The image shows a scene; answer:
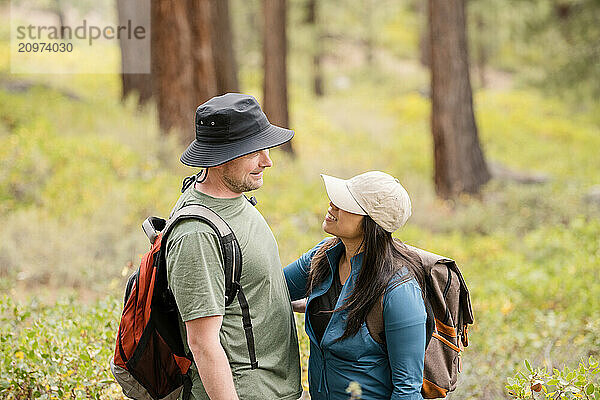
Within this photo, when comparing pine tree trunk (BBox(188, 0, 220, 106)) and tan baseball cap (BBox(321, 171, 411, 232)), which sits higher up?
pine tree trunk (BBox(188, 0, 220, 106))

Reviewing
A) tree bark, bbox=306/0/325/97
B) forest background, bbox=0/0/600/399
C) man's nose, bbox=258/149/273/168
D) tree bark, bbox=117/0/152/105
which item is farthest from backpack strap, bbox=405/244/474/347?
tree bark, bbox=306/0/325/97

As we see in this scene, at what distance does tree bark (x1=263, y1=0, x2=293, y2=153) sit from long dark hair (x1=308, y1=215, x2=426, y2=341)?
41.3 ft

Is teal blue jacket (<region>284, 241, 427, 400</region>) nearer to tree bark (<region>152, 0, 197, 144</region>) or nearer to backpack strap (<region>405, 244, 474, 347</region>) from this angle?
backpack strap (<region>405, 244, 474, 347</region>)

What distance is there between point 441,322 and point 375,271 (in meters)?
0.42

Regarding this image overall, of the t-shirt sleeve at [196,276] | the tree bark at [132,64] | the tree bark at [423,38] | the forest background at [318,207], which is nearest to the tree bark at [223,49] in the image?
the forest background at [318,207]

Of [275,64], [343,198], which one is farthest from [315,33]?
[343,198]

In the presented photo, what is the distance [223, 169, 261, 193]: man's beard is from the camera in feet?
9.28

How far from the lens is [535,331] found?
6.67 m

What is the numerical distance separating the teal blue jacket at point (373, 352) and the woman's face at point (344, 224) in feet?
0.35

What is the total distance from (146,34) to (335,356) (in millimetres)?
12396

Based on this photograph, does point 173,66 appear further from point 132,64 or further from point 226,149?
point 226,149

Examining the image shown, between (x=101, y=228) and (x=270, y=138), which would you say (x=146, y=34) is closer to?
(x=101, y=228)

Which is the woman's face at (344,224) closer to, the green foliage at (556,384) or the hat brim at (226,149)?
the hat brim at (226,149)

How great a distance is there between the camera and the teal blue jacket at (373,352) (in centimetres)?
274
